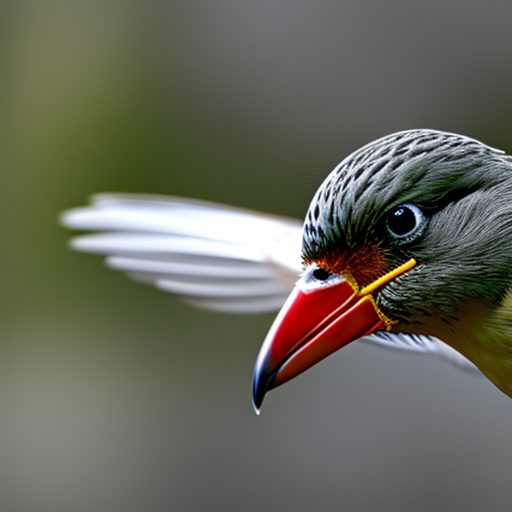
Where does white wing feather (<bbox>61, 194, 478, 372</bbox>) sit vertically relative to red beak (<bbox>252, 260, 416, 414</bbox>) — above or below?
below

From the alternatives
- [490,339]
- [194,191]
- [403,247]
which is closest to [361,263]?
[403,247]

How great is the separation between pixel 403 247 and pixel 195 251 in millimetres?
677

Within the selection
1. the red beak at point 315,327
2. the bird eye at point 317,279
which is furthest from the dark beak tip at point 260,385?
the bird eye at point 317,279

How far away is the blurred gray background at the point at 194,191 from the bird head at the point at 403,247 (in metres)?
1.98

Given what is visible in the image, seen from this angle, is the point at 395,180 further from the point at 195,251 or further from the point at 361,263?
the point at 195,251

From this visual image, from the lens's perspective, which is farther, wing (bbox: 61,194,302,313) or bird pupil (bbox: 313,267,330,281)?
wing (bbox: 61,194,302,313)

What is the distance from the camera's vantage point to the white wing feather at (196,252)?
1459mm

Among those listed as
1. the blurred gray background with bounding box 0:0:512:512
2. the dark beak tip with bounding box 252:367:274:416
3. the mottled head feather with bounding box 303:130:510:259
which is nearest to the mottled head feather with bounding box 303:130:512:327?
the mottled head feather with bounding box 303:130:510:259

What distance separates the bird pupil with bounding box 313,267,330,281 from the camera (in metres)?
0.92

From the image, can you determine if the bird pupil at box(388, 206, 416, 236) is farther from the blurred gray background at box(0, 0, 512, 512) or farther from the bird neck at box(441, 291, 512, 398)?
the blurred gray background at box(0, 0, 512, 512)

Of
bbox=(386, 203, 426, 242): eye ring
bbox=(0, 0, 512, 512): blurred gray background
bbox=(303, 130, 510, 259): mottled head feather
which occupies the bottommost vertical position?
bbox=(0, 0, 512, 512): blurred gray background

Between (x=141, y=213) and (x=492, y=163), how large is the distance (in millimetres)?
849

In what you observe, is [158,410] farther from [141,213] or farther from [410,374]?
[141,213]

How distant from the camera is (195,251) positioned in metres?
1.47
